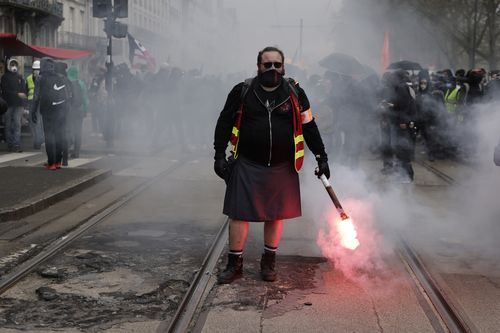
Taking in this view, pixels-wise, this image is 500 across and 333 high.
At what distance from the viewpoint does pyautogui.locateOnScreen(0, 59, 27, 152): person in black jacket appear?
13461mm

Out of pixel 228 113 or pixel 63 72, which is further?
pixel 63 72

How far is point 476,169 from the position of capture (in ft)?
37.1

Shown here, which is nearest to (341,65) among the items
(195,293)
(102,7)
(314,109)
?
(102,7)

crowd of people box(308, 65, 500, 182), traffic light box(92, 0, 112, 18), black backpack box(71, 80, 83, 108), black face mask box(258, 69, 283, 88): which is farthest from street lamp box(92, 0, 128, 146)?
black face mask box(258, 69, 283, 88)

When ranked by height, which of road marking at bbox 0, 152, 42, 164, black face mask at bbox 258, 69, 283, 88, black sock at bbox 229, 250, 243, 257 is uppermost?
black face mask at bbox 258, 69, 283, 88

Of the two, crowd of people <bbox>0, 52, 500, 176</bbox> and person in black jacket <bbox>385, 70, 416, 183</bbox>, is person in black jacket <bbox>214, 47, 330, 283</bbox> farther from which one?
person in black jacket <bbox>385, 70, 416, 183</bbox>

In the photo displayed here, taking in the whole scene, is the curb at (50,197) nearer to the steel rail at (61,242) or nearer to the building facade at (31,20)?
the steel rail at (61,242)

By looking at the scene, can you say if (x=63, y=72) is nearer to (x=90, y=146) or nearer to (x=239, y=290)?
(x=90, y=146)

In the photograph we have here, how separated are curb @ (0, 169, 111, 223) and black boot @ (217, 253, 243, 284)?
2834 mm

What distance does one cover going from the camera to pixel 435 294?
497cm

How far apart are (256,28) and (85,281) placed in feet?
54.1

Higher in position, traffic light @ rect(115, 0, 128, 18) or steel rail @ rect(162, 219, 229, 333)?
traffic light @ rect(115, 0, 128, 18)

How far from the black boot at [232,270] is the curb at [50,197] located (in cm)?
283

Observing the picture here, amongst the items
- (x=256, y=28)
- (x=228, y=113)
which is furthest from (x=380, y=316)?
(x=256, y=28)
